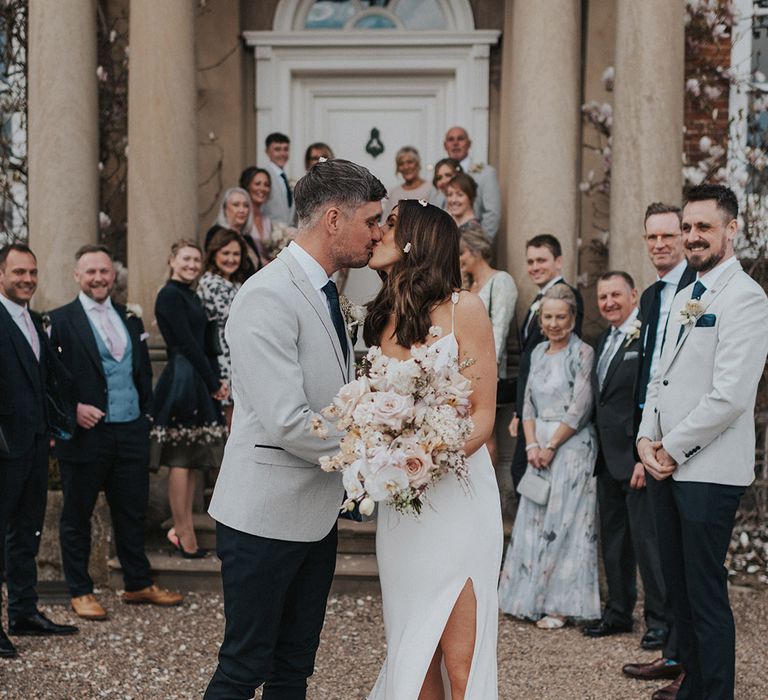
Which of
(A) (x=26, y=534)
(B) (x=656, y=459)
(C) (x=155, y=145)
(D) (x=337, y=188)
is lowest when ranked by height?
(A) (x=26, y=534)

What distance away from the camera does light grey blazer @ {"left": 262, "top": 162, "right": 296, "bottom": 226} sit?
29.5 feet

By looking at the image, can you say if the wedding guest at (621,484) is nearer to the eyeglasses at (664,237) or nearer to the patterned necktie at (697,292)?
the eyeglasses at (664,237)

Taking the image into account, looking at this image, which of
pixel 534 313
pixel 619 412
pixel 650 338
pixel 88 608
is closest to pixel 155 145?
pixel 534 313

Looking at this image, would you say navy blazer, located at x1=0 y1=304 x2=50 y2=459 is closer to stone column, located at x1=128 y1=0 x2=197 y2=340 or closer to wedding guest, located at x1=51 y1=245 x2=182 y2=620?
wedding guest, located at x1=51 y1=245 x2=182 y2=620

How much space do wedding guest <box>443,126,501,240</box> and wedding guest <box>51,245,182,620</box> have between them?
3.06 m

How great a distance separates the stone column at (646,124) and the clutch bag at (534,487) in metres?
1.97

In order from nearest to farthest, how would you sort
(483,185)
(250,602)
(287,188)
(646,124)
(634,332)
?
1. (250,602)
2. (634,332)
3. (646,124)
4. (483,185)
5. (287,188)

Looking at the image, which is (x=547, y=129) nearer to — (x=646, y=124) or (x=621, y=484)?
(x=646, y=124)

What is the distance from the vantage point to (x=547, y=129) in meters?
8.14

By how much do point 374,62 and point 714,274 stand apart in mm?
6089

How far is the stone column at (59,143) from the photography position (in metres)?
8.17

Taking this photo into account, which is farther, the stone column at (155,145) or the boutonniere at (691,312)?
the stone column at (155,145)

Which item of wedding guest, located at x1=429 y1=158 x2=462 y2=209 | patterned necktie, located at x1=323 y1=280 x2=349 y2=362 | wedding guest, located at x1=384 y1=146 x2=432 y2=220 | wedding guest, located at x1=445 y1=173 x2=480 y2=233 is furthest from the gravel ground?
wedding guest, located at x1=384 y1=146 x2=432 y2=220

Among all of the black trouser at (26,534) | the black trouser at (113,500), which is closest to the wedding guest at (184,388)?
the black trouser at (113,500)
